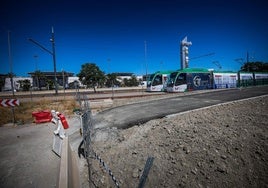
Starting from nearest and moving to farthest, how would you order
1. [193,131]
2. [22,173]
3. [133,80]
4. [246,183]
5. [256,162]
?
[246,183] → [256,162] → [22,173] → [193,131] → [133,80]

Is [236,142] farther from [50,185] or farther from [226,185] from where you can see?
[50,185]

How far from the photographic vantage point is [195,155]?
158 inches

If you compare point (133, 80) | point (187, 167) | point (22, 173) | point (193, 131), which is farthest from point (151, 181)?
point (133, 80)

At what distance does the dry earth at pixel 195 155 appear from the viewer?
3.39 m

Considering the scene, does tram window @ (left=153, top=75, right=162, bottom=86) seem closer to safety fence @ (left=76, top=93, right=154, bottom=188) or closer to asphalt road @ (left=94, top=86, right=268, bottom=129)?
asphalt road @ (left=94, top=86, right=268, bottom=129)

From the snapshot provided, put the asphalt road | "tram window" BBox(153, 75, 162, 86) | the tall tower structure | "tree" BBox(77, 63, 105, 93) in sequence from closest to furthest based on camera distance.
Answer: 1. the asphalt road
2. "tram window" BBox(153, 75, 162, 86)
3. the tall tower structure
4. "tree" BBox(77, 63, 105, 93)

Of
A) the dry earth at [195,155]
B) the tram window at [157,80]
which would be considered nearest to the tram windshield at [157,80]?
the tram window at [157,80]

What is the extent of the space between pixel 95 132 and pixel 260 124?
21.7 ft

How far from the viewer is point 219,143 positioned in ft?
14.1

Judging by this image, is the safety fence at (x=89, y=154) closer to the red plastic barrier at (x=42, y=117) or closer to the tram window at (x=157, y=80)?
the red plastic barrier at (x=42, y=117)

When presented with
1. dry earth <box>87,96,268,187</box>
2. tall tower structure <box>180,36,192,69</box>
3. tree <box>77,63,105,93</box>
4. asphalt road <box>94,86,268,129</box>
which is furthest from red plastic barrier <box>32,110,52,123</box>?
tall tower structure <box>180,36,192,69</box>

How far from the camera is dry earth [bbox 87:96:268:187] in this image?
3.39m

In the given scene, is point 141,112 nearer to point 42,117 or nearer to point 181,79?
point 42,117

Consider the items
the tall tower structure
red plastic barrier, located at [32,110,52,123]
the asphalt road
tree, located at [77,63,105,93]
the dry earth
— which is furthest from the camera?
tree, located at [77,63,105,93]
